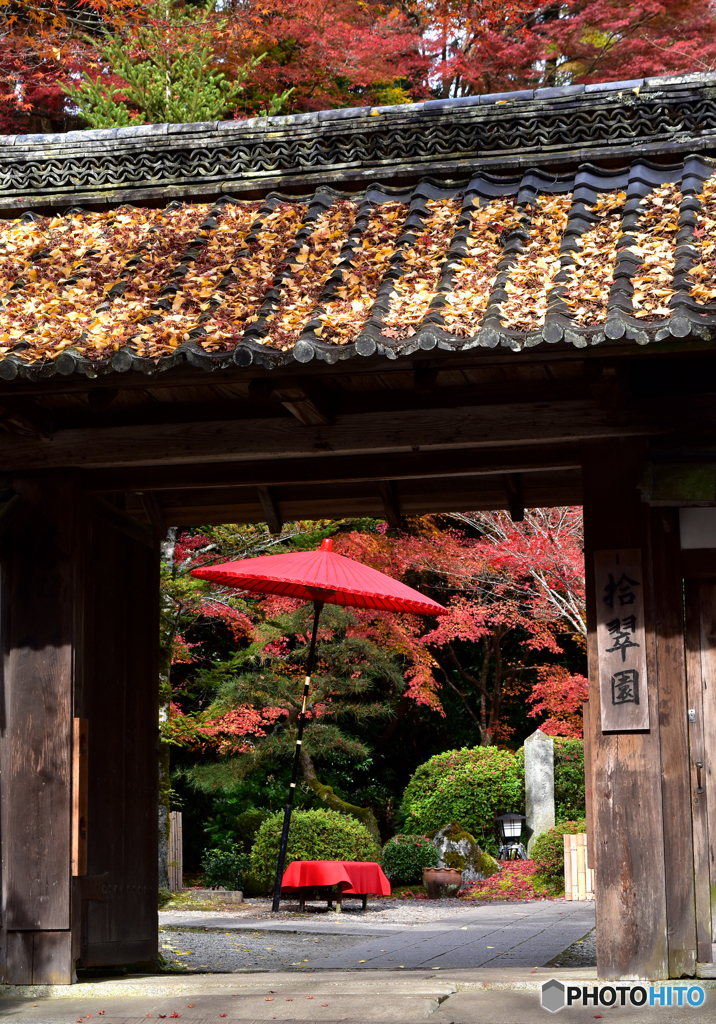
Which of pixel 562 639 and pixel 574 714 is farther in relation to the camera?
pixel 562 639

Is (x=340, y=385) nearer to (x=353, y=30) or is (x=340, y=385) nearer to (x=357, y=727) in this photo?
(x=353, y=30)

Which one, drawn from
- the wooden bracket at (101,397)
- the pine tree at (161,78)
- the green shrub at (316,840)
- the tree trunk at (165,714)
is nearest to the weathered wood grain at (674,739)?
the wooden bracket at (101,397)

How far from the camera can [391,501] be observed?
713 centimetres

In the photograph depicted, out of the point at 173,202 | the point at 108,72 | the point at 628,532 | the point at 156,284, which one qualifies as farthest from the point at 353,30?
the point at 628,532

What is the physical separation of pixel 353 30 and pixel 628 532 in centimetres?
1323

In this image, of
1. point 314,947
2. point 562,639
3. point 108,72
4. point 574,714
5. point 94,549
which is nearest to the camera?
point 94,549

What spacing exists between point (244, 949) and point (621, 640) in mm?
5056

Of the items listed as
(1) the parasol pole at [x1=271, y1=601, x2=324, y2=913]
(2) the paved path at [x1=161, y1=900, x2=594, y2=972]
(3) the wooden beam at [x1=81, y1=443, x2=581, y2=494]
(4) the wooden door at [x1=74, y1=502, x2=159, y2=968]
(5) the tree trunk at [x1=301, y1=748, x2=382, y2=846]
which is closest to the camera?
(3) the wooden beam at [x1=81, y1=443, x2=581, y2=494]

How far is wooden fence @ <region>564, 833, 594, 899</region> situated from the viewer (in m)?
14.3

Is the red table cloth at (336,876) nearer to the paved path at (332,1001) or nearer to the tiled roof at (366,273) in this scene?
the paved path at (332,1001)

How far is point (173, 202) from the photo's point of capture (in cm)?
670

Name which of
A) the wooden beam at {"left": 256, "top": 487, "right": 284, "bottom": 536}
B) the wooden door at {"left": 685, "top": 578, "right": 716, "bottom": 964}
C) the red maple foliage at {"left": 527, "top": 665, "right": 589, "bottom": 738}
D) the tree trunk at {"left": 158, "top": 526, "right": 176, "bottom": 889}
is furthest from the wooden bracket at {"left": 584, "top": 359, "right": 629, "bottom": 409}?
the red maple foliage at {"left": 527, "top": 665, "right": 589, "bottom": 738}

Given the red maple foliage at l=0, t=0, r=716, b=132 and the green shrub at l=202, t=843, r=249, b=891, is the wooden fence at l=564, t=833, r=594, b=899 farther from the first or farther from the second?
the red maple foliage at l=0, t=0, r=716, b=132
